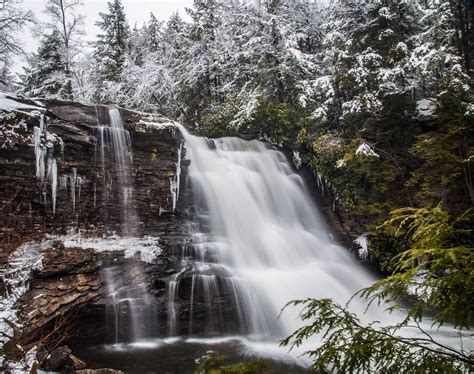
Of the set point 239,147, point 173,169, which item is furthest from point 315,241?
point 173,169

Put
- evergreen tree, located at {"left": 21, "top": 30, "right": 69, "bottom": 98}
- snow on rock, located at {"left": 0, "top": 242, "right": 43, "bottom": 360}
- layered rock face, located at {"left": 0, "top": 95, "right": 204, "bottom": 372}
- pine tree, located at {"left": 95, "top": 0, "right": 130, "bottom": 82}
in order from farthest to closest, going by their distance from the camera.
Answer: pine tree, located at {"left": 95, "top": 0, "right": 130, "bottom": 82} → evergreen tree, located at {"left": 21, "top": 30, "right": 69, "bottom": 98} → layered rock face, located at {"left": 0, "top": 95, "right": 204, "bottom": 372} → snow on rock, located at {"left": 0, "top": 242, "right": 43, "bottom": 360}

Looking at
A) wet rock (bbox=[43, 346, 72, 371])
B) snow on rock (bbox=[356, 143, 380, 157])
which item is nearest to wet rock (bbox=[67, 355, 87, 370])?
wet rock (bbox=[43, 346, 72, 371])

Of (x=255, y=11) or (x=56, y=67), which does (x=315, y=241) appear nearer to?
(x=255, y=11)

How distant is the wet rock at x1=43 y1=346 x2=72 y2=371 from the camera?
6344 mm

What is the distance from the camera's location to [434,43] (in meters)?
12.9

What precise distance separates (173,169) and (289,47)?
34.8 ft

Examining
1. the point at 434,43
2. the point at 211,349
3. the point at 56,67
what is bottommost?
the point at 211,349

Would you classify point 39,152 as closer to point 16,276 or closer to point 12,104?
point 12,104

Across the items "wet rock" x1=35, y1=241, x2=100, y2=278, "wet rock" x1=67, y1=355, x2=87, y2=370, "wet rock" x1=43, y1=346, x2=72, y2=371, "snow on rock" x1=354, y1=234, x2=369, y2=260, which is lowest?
"wet rock" x1=67, y1=355, x2=87, y2=370

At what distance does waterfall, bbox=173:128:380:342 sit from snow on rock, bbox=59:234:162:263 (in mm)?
1357

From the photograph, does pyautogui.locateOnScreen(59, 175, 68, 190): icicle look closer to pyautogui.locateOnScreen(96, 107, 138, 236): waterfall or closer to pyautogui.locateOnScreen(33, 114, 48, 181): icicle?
pyautogui.locateOnScreen(33, 114, 48, 181): icicle

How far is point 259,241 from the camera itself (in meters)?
13.0

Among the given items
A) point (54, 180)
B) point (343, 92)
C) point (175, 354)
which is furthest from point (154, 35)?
point (175, 354)

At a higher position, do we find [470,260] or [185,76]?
[185,76]
